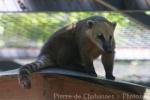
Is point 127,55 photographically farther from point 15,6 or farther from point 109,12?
point 15,6

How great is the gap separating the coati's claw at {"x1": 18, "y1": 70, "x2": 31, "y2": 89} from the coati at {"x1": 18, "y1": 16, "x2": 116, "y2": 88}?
53 centimetres

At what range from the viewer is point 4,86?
2916 mm

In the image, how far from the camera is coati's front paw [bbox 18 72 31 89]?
2.66m

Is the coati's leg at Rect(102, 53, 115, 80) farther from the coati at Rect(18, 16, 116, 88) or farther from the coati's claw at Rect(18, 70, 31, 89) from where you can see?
the coati's claw at Rect(18, 70, 31, 89)

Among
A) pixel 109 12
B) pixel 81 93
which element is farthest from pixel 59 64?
pixel 109 12

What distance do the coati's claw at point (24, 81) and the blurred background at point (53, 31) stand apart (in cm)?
189

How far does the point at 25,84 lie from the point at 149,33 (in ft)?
7.78

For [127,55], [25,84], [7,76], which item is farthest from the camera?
[127,55]

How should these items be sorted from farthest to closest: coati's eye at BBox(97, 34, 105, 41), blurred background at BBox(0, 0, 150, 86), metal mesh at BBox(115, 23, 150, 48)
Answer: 1. metal mesh at BBox(115, 23, 150, 48)
2. blurred background at BBox(0, 0, 150, 86)
3. coati's eye at BBox(97, 34, 105, 41)

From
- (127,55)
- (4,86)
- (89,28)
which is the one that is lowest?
(127,55)

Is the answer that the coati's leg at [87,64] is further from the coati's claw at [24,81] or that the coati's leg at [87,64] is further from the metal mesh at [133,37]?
the metal mesh at [133,37]

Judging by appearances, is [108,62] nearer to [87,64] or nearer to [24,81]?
[87,64]

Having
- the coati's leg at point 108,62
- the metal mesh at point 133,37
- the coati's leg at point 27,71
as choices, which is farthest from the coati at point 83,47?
the metal mesh at point 133,37

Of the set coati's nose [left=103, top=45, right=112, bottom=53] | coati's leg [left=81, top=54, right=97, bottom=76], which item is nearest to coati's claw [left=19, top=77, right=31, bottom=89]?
coati's leg [left=81, top=54, right=97, bottom=76]
